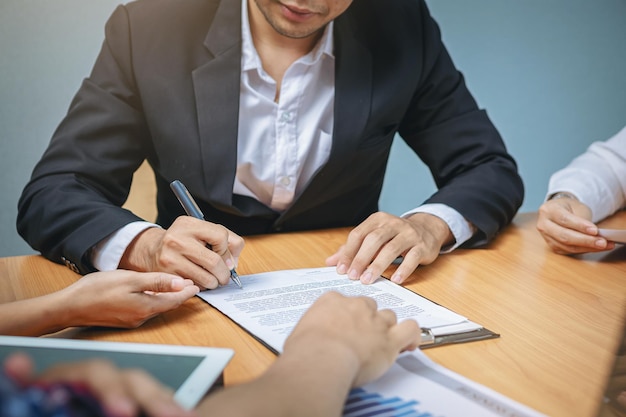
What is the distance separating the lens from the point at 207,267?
852 millimetres

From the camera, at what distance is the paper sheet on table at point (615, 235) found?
109cm

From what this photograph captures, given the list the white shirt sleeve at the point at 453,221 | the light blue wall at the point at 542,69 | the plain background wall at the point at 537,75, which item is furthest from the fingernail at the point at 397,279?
the light blue wall at the point at 542,69

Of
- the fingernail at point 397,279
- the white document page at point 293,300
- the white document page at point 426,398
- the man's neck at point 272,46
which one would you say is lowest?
the fingernail at point 397,279

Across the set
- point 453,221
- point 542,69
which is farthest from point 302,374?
point 542,69

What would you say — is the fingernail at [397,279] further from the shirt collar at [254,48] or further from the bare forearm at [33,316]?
the shirt collar at [254,48]

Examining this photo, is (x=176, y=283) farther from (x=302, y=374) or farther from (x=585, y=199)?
(x=585, y=199)

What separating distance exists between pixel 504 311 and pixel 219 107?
26.6 inches

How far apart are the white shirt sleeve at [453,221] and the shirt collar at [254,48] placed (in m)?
0.41

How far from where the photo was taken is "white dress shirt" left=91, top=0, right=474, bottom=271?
4.29 ft

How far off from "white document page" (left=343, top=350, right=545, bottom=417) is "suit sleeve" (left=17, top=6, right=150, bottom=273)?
21.9 inches

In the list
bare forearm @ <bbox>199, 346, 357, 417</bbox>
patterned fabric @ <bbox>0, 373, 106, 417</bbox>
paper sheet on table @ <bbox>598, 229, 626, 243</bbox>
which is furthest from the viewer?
paper sheet on table @ <bbox>598, 229, 626, 243</bbox>

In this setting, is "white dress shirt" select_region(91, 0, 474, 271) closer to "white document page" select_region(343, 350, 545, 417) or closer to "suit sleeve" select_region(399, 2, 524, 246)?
"suit sleeve" select_region(399, 2, 524, 246)

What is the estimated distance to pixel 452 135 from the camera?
1455 mm

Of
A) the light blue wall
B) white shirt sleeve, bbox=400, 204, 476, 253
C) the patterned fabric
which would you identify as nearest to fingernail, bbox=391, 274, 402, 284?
white shirt sleeve, bbox=400, 204, 476, 253
